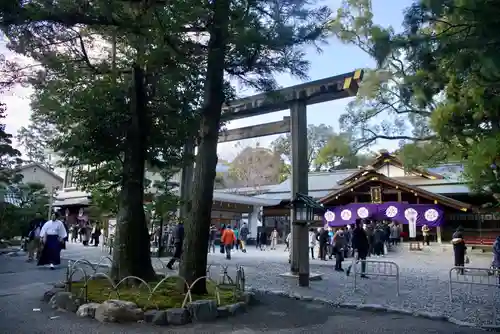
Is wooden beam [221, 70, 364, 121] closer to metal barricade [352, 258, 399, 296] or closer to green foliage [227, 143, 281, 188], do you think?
metal barricade [352, 258, 399, 296]

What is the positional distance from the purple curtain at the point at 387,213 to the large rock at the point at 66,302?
20.9m

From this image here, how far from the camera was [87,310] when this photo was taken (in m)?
6.02

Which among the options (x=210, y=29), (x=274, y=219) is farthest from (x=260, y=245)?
(x=210, y=29)

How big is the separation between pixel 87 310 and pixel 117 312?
0.61 m

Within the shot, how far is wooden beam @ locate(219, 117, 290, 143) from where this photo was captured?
1247 centimetres

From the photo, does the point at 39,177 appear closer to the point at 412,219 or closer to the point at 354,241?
the point at 412,219

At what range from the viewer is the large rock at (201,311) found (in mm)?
5891

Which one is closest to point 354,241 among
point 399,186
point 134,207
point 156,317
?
point 134,207

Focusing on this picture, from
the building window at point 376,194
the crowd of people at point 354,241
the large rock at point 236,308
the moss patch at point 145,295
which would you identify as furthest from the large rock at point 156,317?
the building window at point 376,194

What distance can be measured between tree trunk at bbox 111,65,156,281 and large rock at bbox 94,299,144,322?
213cm

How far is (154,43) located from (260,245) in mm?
19142

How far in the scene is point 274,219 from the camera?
99.4ft

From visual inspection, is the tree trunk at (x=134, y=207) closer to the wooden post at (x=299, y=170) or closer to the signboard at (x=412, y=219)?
the wooden post at (x=299, y=170)

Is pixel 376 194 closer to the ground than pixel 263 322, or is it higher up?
higher up
